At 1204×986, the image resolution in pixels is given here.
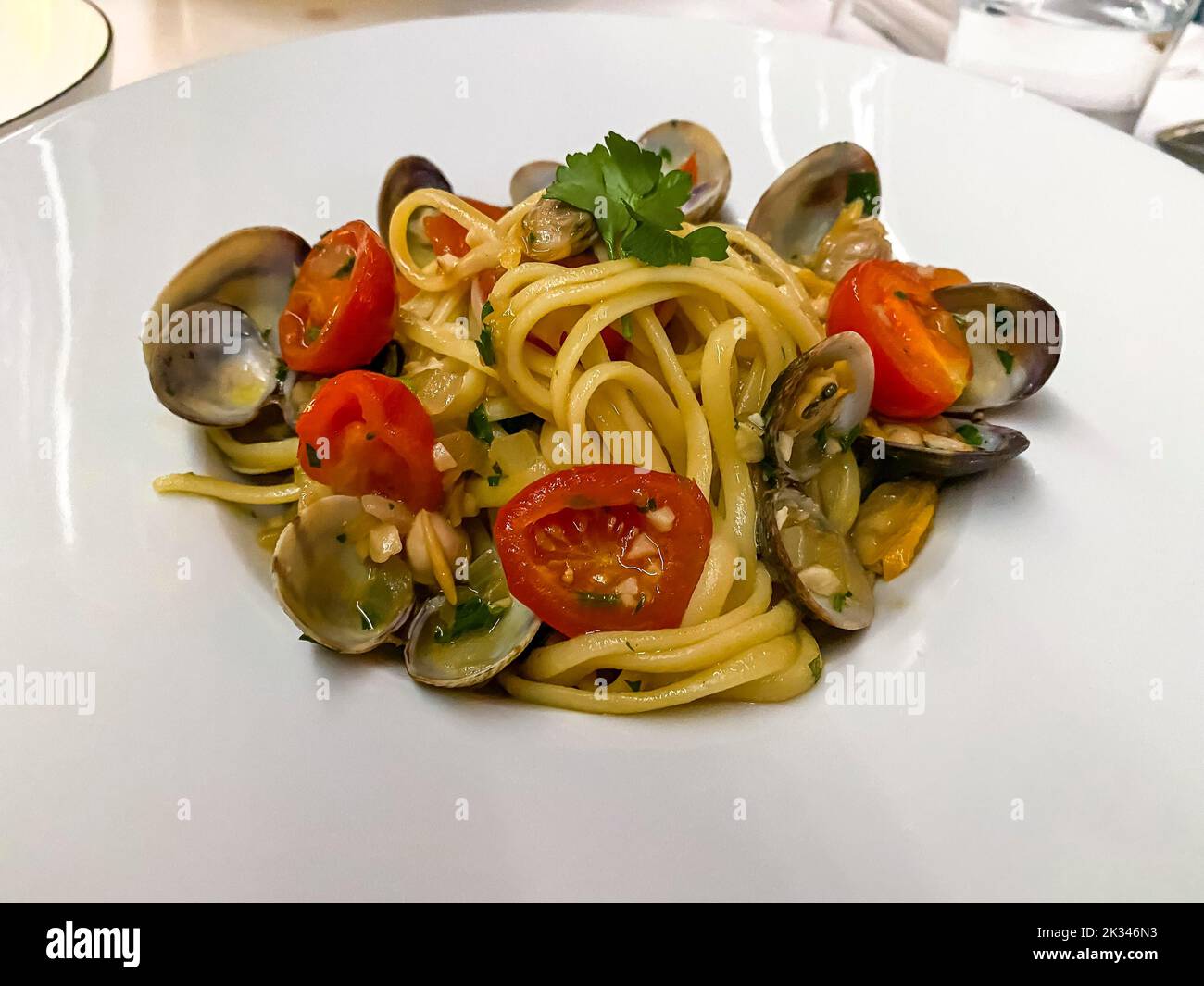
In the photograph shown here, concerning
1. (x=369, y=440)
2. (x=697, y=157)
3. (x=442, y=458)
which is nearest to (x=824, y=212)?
(x=697, y=157)

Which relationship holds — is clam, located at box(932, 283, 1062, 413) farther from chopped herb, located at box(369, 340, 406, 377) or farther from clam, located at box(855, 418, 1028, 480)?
chopped herb, located at box(369, 340, 406, 377)

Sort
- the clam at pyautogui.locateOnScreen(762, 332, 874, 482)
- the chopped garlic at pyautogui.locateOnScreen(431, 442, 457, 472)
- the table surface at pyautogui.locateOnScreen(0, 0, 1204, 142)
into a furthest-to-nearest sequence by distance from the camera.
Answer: the table surface at pyautogui.locateOnScreen(0, 0, 1204, 142), the chopped garlic at pyautogui.locateOnScreen(431, 442, 457, 472), the clam at pyautogui.locateOnScreen(762, 332, 874, 482)

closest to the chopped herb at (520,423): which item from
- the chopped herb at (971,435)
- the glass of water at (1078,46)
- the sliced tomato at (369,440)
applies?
the sliced tomato at (369,440)

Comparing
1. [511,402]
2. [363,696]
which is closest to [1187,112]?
[511,402]

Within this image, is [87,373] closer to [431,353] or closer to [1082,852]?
[431,353]

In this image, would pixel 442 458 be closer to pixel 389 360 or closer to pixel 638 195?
pixel 389 360

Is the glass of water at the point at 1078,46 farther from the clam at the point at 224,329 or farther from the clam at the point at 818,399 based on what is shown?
the clam at the point at 224,329

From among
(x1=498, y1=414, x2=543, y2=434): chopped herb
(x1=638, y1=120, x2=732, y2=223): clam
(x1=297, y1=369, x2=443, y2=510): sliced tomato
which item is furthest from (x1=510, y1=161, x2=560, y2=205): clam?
(x1=297, y1=369, x2=443, y2=510): sliced tomato
